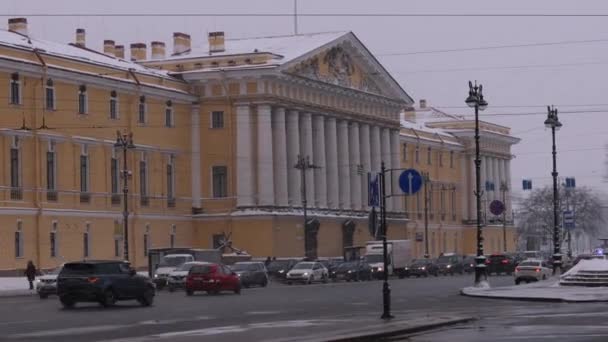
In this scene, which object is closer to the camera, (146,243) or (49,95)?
(49,95)

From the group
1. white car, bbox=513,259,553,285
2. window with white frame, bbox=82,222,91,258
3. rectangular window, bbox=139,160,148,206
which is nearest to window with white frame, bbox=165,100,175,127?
rectangular window, bbox=139,160,148,206

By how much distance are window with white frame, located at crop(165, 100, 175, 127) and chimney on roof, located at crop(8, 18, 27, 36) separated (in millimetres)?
12002

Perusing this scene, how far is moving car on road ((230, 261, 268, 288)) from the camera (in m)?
72.2

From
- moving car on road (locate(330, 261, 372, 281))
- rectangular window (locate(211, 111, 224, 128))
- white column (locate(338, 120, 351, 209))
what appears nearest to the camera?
moving car on road (locate(330, 261, 372, 281))

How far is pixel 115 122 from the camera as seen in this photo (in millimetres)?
90188

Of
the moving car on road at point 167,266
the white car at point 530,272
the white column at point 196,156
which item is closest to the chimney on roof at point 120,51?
the white column at point 196,156

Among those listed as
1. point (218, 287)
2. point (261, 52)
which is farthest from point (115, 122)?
point (218, 287)

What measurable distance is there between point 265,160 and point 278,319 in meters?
63.6

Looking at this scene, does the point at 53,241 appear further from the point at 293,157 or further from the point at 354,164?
the point at 354,164

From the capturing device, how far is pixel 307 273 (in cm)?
7831

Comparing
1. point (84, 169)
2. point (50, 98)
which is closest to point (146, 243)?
point (84, 169)

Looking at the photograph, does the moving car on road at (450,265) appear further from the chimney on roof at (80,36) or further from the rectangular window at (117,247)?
the chimney on roof at (80,36)

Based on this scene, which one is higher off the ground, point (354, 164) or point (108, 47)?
point (108, 47)

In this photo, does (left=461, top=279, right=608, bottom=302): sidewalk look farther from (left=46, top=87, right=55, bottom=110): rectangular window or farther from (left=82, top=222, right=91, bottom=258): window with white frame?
(left=82, top=222, right=91, bottom=258): window with white frame
